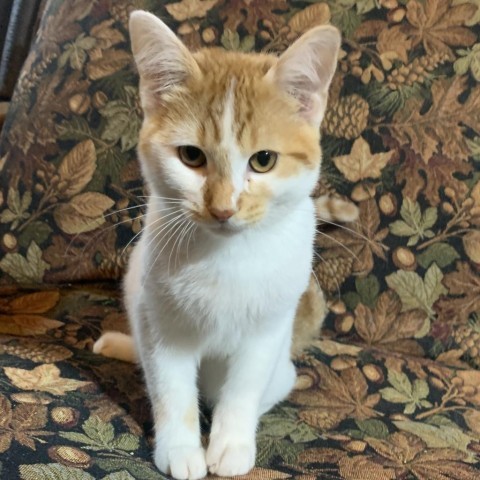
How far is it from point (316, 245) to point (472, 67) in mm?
451

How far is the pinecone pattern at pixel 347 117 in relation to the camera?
1.28 meters

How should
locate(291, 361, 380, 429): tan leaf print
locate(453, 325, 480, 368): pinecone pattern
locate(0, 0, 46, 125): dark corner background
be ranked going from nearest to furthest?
locate(291, 361, 380, 429): tan leaf print
locate(453, 325, 480, 368): pinecone pattern
locate(0, 0, 46, 125): dark corner background

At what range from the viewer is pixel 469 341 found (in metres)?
1.23

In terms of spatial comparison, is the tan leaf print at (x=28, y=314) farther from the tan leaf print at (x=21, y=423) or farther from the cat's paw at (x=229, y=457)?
the cat's paw at (x=229, y=457)

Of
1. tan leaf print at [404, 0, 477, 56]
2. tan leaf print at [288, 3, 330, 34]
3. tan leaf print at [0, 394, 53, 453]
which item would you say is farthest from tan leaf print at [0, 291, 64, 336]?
tan leaf print at [404, 0, 477, 56]

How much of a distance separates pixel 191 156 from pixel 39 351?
1.63 ft

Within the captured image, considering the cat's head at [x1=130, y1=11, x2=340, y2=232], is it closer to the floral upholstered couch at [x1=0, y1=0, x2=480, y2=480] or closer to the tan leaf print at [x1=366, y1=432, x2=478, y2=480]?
the floral upholstered couch at [x1=0, y1=0, x2=480, y2=480]

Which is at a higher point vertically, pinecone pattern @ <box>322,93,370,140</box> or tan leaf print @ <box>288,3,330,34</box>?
tan leaf print @ <box>288,3,330,34</box>

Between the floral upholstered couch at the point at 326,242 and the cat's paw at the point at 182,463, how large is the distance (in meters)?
0.03

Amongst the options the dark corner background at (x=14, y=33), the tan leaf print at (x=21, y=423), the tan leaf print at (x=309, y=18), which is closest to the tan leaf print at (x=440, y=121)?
the tan leaf print at (x=309, y=18)

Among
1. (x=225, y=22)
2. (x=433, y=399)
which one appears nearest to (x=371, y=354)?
(x=433, y=399)

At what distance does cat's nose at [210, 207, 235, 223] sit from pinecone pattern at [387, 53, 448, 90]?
2.01ft

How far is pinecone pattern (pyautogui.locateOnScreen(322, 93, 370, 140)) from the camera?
1.28m

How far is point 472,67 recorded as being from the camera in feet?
4.05
